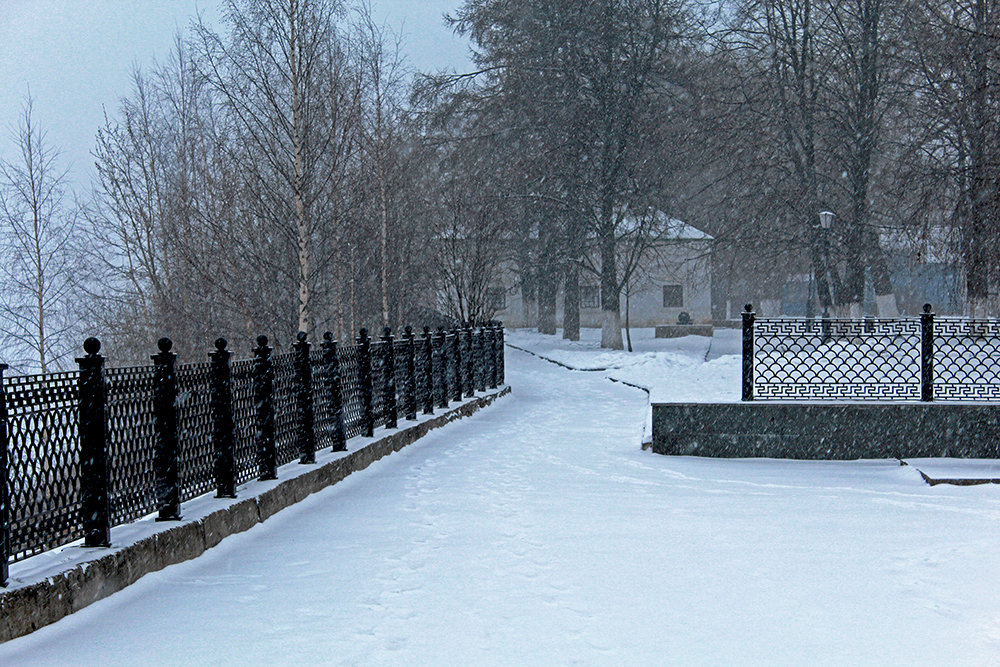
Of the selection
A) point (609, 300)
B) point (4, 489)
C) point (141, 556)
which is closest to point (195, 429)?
point (141, 556)

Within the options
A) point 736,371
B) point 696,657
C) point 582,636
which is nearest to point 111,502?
point 582,636

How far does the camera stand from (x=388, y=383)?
12.5 meters

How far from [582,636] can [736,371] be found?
18173mm

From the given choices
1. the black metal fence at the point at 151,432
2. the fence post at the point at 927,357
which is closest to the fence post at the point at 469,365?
the black metal fence at the point at 151,432

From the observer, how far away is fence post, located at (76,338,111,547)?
18.5 ft

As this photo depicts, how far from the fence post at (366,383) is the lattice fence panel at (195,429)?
4.04m

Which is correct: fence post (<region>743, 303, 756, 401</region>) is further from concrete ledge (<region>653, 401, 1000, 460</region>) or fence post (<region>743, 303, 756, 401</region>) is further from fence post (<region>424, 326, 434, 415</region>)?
fence post (<region>424, 326, 434, 415</region>)

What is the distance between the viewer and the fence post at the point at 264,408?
322 inches

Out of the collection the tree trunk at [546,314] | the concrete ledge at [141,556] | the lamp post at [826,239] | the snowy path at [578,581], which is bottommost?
→ the snowy path at [578,581]

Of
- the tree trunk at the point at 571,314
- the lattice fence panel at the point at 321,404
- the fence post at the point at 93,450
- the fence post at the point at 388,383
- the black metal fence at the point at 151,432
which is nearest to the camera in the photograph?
Answer: the black metal fence at the point at 151,432

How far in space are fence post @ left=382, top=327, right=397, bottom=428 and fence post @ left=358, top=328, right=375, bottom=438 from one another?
32.1 inches

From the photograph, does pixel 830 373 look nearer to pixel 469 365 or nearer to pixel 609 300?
pixel 469 365

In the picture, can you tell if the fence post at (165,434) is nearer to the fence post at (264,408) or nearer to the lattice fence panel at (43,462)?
the lattice fence panel at (43,462)

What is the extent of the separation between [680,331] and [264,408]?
123 feet
